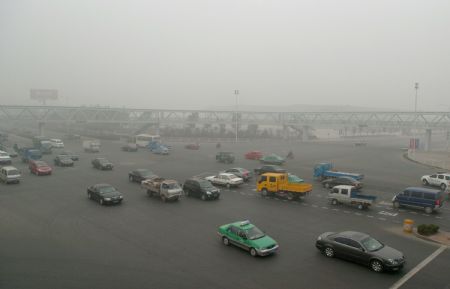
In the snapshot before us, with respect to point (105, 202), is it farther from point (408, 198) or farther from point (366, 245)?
point (408, 198)

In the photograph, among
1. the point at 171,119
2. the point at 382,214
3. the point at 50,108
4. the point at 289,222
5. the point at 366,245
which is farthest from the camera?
the point at 171,119

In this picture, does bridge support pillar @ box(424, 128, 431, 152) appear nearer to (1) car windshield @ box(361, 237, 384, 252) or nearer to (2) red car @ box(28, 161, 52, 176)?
(1) car windshield @ box(361, 237, 384, 252)

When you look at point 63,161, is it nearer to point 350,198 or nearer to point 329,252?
point 350,198

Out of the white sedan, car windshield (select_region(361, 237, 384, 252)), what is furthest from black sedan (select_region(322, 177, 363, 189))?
car windshield (select_region(361, 237, 384, 252))

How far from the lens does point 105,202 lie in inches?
1013

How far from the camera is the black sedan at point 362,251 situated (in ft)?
48.9

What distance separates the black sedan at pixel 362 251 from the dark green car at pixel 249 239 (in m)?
2.44

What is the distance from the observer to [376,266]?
15055 millimetres

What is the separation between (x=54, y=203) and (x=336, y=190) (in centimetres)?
2094

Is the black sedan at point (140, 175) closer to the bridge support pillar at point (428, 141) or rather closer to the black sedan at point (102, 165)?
the black sedan at point (102, 165)

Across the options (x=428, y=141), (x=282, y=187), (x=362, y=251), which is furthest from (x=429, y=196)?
(x=428, y=141)

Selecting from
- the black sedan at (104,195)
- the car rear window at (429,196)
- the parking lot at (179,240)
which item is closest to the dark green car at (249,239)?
the parking lot at (179,240)

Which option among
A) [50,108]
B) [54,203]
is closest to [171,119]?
[50,108]

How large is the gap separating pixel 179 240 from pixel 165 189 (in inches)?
354
